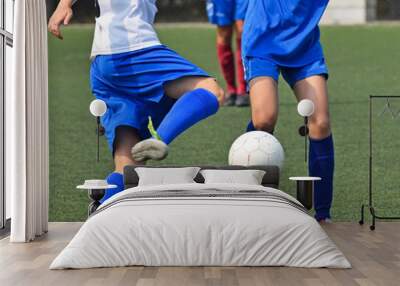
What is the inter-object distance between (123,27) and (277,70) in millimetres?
1505

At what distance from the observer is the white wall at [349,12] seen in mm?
7137

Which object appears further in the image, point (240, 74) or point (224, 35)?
point (224, 35)

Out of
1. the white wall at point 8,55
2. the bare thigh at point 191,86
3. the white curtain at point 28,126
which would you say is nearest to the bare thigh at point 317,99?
the bare thigh at point 191,86

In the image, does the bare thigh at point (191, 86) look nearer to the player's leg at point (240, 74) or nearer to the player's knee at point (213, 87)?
the player's knee at point (213, 87)

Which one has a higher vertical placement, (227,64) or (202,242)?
(227,64)

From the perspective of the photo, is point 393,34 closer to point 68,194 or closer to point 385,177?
point 385,177

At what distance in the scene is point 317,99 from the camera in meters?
6.80

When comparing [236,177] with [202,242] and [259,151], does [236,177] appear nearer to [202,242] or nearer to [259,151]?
[259,151]

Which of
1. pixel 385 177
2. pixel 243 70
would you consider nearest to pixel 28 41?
pixel 243 70

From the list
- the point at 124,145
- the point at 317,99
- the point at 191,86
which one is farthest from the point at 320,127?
the point at 124,145

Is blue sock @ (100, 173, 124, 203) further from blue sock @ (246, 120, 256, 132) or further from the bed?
the bed

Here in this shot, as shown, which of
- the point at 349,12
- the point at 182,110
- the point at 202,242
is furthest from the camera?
the point at 349,12

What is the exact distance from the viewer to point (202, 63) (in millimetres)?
6996

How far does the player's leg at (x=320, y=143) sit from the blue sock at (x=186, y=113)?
831 millimetres
